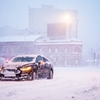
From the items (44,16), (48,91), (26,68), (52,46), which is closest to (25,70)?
(26,68)

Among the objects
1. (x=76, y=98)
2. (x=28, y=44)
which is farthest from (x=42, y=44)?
(x=76, y=98)

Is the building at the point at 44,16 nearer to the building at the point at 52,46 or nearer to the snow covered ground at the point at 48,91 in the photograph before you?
the building at the point at 52,46

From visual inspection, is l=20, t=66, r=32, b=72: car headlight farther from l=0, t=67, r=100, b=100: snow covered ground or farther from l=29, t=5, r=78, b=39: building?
l=29, t=5, r=78, b=39: building

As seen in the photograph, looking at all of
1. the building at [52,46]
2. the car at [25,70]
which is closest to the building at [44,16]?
the building at [52,46]

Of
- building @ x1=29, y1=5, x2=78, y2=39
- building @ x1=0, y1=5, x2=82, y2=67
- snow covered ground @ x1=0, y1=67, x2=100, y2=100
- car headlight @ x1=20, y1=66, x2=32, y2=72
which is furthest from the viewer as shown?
building @ x1=29, y1=5, x2=78, y2=39

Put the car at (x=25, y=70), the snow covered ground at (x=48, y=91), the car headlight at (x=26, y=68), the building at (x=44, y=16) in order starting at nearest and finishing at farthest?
the snow covered ground at (x=48, y=91) → the car at (x=25, y=70) → the car headlight at (x=26, y=68) → the building at (x=44, y=16)

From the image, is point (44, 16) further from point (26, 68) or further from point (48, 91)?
point (48, 91)

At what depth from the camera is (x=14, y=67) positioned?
1455cm

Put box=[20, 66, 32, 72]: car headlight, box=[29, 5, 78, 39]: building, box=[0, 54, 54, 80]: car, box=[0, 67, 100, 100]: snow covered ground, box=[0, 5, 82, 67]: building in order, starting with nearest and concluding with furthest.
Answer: box=[0, 67, 100, 100]: snow covered ground → box=[0, 54, 54, 80]: car → box=[20, 66, 32, 72]: car headlight → box=[0, 5, 82, 67]: building → box=[29, 5, 78, 39]: building

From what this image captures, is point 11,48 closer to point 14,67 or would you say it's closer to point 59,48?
point 59,48

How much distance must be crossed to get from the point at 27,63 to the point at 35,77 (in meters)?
0.91

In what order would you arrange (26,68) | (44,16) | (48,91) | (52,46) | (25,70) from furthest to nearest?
(44,16)
(52,46)
(26,68)
(25,70)
(48,91)

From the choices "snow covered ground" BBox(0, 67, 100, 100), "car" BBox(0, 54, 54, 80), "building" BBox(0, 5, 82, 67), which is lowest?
"snow covered ground" BBox(0, 67, 100, 100)

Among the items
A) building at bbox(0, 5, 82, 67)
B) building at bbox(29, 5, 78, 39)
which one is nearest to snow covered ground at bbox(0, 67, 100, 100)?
building at bbox(0, 5, 82, 67)
